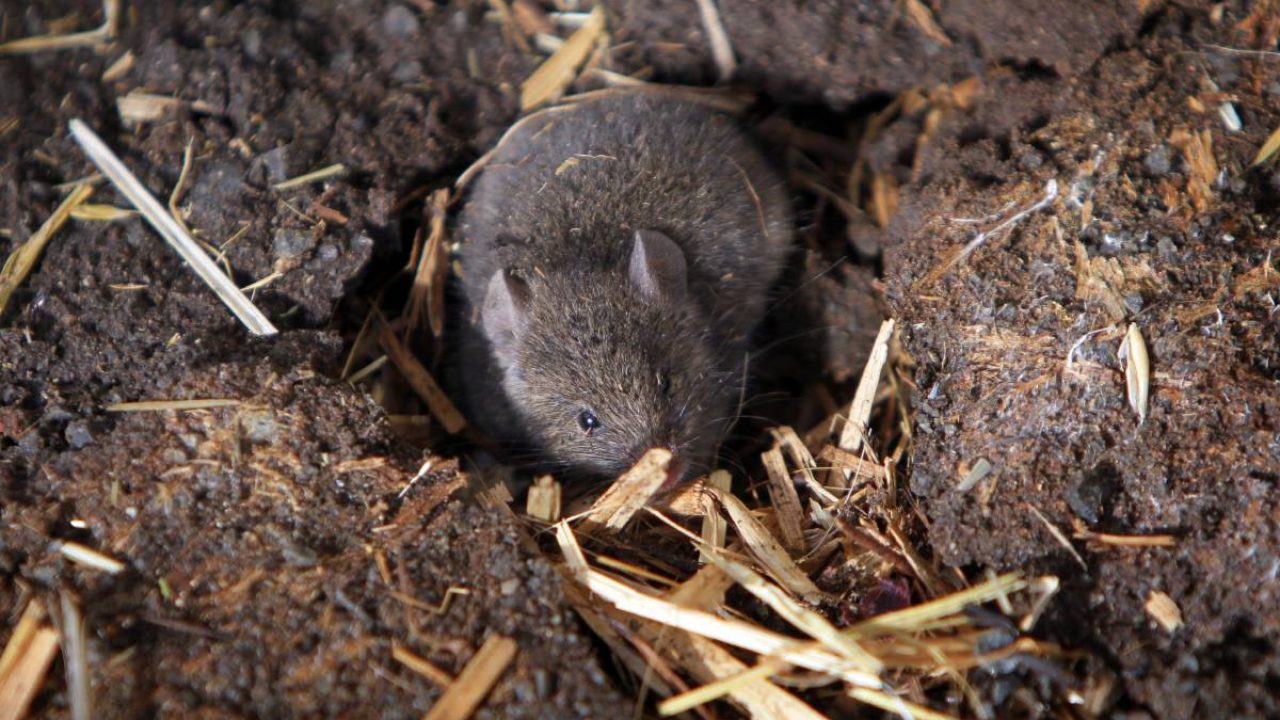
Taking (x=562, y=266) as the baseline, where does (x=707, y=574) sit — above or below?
below

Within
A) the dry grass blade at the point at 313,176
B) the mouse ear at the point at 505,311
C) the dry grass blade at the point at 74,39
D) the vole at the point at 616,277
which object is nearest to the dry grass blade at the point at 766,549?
the vole at the point at 616,277

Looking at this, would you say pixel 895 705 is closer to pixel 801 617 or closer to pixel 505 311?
pixel 801 617

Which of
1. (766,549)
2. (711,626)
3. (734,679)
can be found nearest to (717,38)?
(766,549)

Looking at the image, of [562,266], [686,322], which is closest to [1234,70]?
[686,322]

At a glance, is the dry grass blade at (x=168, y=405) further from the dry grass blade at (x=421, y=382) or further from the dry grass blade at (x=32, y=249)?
the dry grass blade at (x=421, y=382)

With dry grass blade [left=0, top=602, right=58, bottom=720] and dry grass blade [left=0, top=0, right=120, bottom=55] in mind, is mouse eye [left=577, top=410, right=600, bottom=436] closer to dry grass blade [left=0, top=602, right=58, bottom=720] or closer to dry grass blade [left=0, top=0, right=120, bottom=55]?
dry grass blade [left=0, top=602, right=58, bottom=720]

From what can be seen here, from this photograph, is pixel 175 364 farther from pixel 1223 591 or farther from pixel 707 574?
pixel 1223 591
